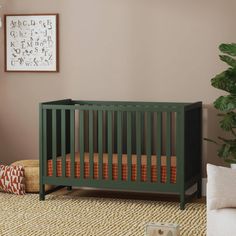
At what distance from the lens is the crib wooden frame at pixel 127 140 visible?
17.4 feet

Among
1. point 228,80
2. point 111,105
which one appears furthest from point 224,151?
point 111,105

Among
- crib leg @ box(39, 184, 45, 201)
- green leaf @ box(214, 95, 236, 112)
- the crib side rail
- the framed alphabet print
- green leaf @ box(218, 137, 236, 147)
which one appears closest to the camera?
green leaf @ box(214, 95, 236, 112)

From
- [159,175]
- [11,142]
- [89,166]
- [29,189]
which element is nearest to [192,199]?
[159,175]

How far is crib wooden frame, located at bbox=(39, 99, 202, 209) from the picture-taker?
5.29 metres

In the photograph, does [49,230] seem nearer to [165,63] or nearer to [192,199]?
[192,199]

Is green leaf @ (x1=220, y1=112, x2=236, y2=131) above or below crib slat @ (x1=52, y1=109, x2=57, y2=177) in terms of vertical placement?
above

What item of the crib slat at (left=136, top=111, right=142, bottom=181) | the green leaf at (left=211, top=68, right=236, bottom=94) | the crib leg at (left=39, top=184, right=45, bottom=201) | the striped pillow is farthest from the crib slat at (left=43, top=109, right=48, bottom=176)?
the green leaf at (left=211, top=68, right=236, bottom=94)

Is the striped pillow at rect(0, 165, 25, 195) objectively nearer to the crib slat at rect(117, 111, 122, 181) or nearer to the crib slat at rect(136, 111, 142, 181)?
the crib slat at rect(117, 111, 122, 181)

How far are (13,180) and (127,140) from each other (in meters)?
1.04

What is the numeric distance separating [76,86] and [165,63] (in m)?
0.81

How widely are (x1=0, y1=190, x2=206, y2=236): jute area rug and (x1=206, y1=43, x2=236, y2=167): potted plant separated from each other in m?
0.47

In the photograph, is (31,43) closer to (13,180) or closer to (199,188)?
(13,180)

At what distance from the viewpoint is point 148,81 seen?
596 centimetres

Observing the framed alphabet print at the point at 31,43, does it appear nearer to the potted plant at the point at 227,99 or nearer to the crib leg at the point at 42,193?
the crib leg at the point at 42,193
